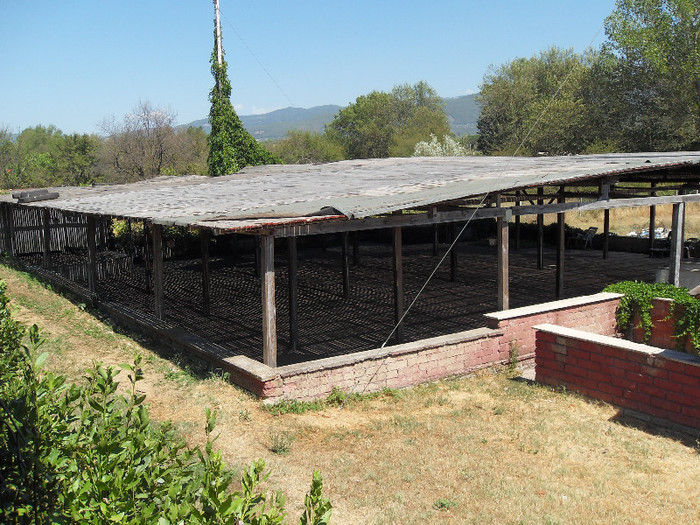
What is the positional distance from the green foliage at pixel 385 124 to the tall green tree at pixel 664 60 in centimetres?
3394

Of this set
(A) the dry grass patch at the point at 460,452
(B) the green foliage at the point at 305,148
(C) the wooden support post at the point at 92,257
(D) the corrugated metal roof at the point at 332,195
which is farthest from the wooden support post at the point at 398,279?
(B) the green foliage at the point at 305,148

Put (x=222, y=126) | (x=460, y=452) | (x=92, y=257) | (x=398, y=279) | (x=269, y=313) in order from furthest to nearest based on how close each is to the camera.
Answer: (x=222, y=126) → (x=92, y=257) → (x=398, y=279) → (x=269, y=313) → (x=460, y=452)

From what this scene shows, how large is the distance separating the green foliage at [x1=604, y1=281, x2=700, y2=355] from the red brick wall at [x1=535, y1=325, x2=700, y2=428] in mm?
1819

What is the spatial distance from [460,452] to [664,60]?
1467 inches

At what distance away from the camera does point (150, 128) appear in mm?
54469

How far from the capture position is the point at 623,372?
25.5ft

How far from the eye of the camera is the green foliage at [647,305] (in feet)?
30.4

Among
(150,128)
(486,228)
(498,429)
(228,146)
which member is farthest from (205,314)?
(150,128)

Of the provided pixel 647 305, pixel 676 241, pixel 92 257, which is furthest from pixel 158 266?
pixel 676 241

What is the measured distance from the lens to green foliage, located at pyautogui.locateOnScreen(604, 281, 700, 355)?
927 centimetres

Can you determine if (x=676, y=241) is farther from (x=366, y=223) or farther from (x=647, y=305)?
(x=366, y=223)

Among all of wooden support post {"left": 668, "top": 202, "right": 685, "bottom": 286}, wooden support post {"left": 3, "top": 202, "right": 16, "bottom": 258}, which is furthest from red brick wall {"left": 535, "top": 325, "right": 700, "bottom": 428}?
wooden support post {"left": 3, "top": 202, "right": 16, "bottom": 258}

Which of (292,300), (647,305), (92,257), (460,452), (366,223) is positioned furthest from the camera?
(92,257)

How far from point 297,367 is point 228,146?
24.3 m
